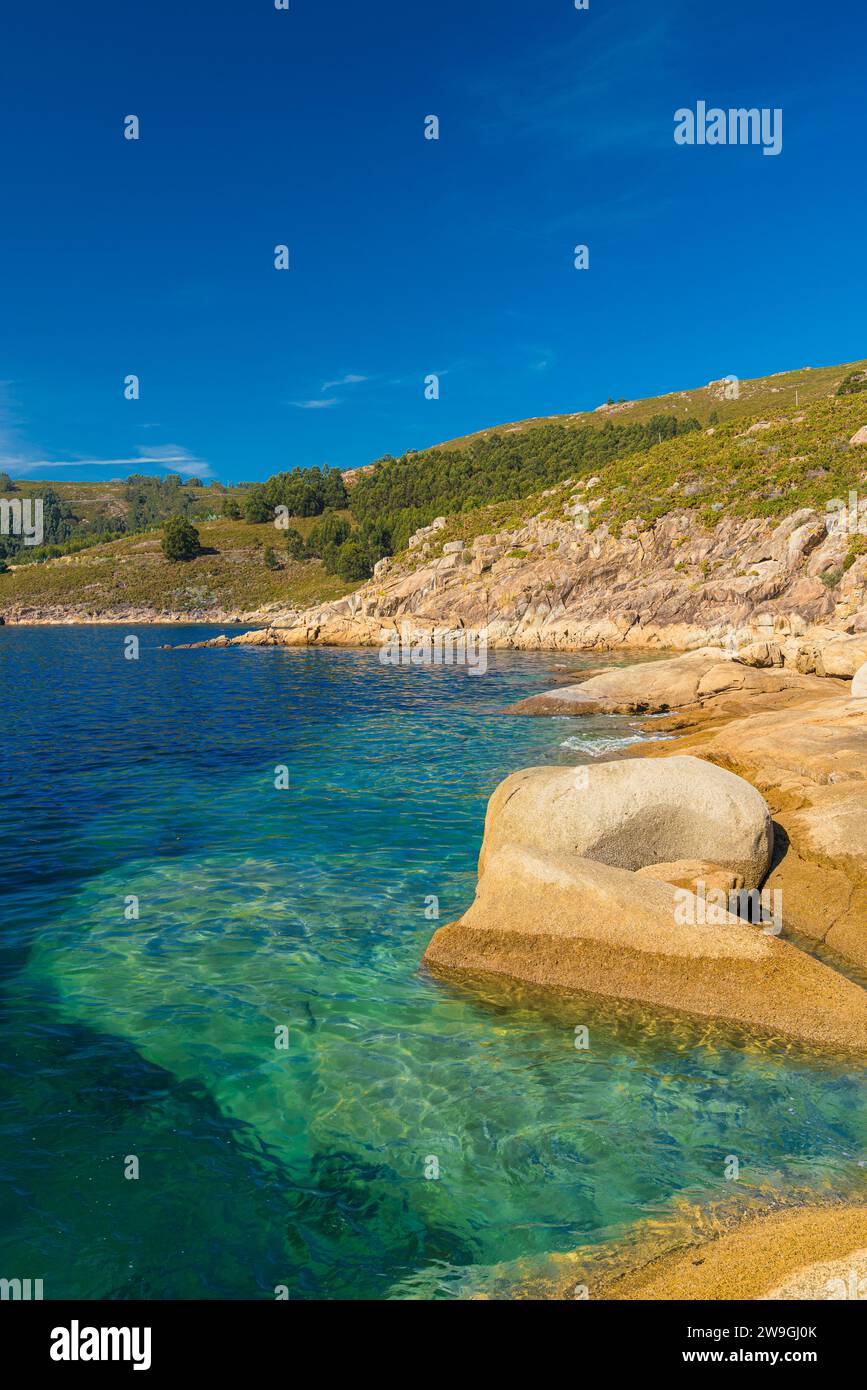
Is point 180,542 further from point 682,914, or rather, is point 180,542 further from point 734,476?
point 682,914

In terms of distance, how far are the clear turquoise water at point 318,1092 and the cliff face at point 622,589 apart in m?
47.4

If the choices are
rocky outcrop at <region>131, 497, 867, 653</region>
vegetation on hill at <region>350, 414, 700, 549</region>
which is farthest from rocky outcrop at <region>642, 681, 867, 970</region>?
vegetation on hill at <region>350, 414, 700, 549</region>

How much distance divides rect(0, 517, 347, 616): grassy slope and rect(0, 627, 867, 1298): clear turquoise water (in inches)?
5365

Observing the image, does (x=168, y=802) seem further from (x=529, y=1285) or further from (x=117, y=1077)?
(x=529, y=1285)

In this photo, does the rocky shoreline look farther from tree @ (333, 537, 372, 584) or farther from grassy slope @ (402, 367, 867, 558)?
tree @ (333, 537, 372, 584)

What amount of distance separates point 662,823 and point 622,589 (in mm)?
75679

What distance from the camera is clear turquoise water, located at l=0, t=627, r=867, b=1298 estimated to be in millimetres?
6879

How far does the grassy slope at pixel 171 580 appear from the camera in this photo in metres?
163

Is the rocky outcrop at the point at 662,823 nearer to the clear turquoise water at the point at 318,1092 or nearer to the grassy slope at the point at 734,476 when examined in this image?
the clear turquoise water at the point at 318,1092

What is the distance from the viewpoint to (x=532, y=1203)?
286 inches

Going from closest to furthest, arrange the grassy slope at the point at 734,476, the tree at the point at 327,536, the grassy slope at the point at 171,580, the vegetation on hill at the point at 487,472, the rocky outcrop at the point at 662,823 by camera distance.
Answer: the rocky outcrop at the point at 662,823
the grassy slope at the point at 734,476
the vegetation on hill at the point at 487,472
the grassy slope at the point at 171,580
the tree at the point at 327,536

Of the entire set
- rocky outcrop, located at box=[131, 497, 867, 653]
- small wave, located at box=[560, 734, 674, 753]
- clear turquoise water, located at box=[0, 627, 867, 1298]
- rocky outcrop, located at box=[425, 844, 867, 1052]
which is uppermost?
rocky outcrop, located at box=[131, 497, 867, 653]

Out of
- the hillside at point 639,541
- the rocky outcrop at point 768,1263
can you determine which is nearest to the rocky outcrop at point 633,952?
the rocky outcrop at point 768,1263

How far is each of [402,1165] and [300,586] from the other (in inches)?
6203
